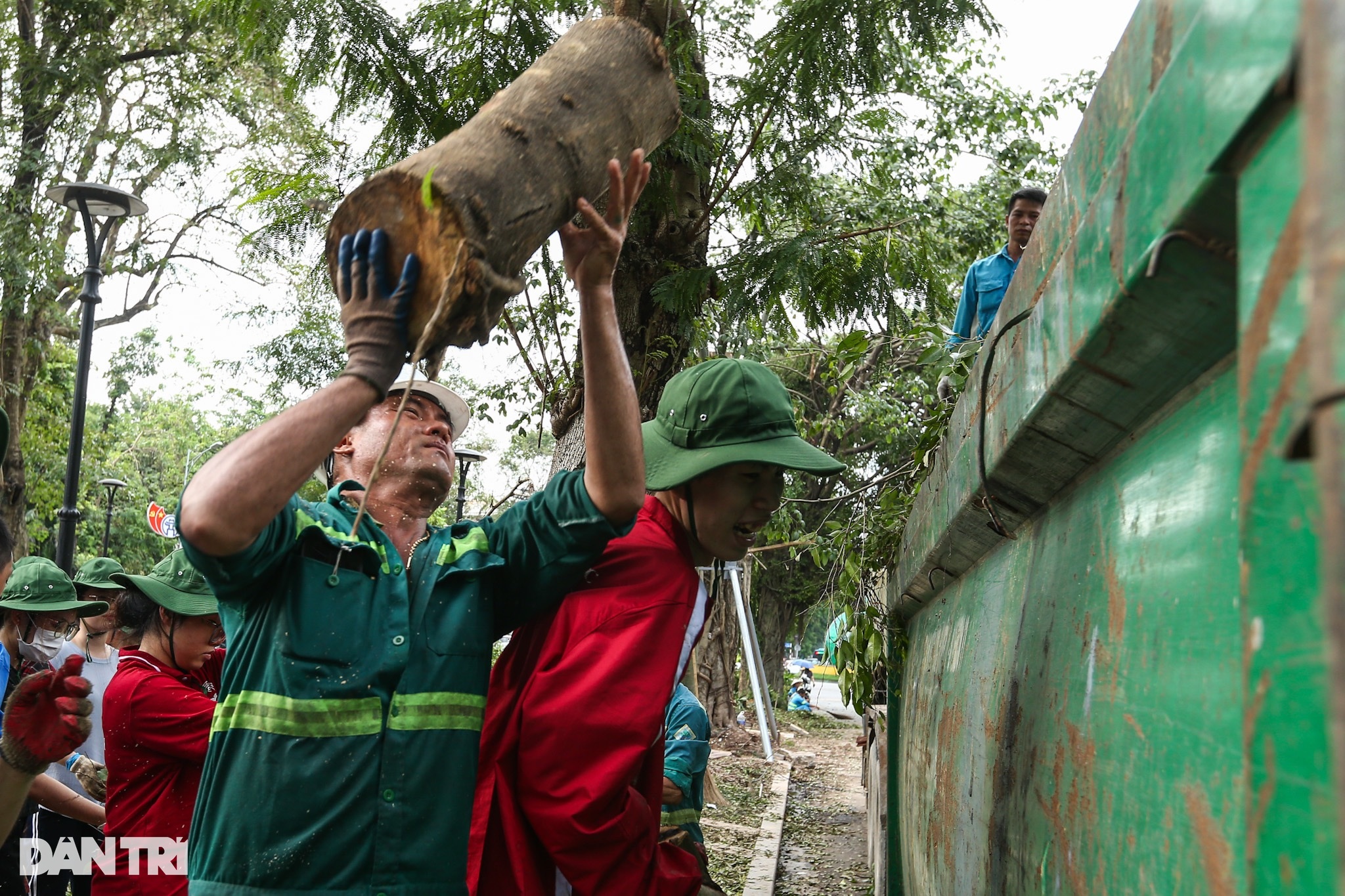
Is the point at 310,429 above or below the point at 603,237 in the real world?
below

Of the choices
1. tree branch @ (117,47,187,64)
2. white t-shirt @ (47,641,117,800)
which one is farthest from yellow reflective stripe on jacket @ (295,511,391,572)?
tree branch @ (117,47,187,64)

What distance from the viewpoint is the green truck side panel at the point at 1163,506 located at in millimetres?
638

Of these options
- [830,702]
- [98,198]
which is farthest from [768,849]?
[830,702]

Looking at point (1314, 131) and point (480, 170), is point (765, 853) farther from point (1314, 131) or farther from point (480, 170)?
point (1314, 131)

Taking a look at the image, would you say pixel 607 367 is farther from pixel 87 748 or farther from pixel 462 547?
pixel 87 748

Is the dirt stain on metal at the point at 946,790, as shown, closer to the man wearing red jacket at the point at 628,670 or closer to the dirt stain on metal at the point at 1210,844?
the man wearing red jacket at the point at 628,670

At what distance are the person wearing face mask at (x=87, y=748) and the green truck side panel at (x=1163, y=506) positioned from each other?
10.7 ft

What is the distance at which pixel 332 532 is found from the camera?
7.18 feet

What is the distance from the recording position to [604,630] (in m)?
2.11

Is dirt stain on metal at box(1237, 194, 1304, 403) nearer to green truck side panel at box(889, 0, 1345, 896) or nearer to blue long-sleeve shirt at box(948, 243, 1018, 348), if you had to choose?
green truck side panel at box(889, 0, 1345, 896)

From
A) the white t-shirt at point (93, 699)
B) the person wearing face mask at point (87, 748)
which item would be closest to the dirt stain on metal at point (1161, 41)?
the person wearing face mask at point (87, 748)

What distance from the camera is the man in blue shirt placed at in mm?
5484

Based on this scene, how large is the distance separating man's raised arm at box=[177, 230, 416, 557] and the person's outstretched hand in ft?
1.23

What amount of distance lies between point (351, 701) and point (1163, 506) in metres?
1.55
